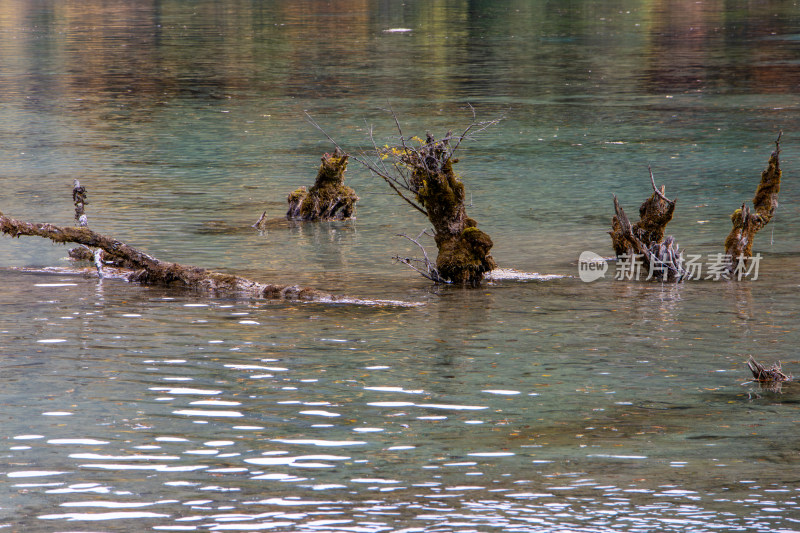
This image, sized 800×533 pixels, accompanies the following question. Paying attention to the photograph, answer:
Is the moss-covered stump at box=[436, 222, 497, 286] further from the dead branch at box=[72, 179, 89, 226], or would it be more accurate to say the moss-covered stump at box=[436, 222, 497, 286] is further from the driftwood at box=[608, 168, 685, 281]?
the dead branch at box=[72, 179, 89, 226]

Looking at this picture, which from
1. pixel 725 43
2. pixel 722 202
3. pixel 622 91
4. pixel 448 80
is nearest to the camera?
pixel 722 202

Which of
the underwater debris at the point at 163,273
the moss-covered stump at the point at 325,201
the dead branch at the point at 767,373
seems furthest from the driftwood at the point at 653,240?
the moss-covered stump at the point at 325,201

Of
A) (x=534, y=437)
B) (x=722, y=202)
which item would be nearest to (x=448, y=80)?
(x=722, y=202)

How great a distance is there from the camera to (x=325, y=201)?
23.9 meters

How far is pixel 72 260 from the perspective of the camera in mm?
19531

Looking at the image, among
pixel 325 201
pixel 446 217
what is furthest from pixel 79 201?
pixel 325 201

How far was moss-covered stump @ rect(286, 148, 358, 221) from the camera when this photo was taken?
939 inches

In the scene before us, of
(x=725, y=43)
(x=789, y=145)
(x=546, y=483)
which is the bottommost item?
(x=546, y=483)

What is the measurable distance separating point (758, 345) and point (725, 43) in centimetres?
5118

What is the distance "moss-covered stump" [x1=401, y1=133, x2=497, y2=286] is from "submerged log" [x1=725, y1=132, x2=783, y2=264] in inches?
133

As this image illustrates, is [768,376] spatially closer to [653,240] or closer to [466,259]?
[466,259]

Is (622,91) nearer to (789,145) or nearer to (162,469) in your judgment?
(789,145)

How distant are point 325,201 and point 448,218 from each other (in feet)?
19.9

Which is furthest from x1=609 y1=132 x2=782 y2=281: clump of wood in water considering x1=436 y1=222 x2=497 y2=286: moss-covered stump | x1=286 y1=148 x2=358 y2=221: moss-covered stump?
x1=286 y1=148 x2=358 y2=221: moss-covered stump
